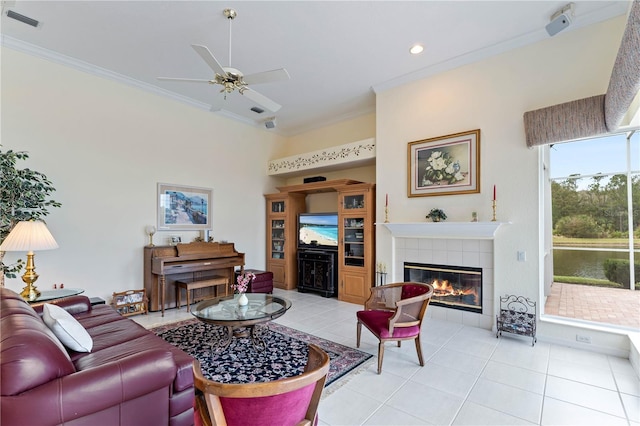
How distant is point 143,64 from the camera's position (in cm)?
414

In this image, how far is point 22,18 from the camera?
3.21m

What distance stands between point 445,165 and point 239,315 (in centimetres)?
342

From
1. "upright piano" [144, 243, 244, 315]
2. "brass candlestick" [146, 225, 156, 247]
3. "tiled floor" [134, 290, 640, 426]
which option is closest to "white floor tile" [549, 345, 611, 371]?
"tiled floor" [134, 290, 640, 426]

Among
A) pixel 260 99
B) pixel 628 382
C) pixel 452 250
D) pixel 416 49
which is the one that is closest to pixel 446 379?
pixel 628 382

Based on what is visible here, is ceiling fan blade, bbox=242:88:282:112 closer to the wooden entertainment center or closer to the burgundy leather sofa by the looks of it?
the wooden entertainment center

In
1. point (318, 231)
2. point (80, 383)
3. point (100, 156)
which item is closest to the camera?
point (80, 383)

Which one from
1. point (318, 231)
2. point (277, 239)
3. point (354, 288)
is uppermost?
point (318, 231)

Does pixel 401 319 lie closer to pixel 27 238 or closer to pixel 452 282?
pixel 452 282

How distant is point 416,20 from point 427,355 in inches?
145

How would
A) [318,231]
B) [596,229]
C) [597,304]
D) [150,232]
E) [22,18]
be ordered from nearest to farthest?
[22,18]
[597,304]
[596,229]
[150,232]
[318,231]

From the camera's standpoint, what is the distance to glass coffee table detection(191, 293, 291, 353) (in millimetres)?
2867

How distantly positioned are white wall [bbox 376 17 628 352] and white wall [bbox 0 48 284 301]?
12.8ft

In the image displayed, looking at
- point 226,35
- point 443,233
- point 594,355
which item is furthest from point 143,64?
point 594,355

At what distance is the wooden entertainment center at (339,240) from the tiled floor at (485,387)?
67.9 inches
